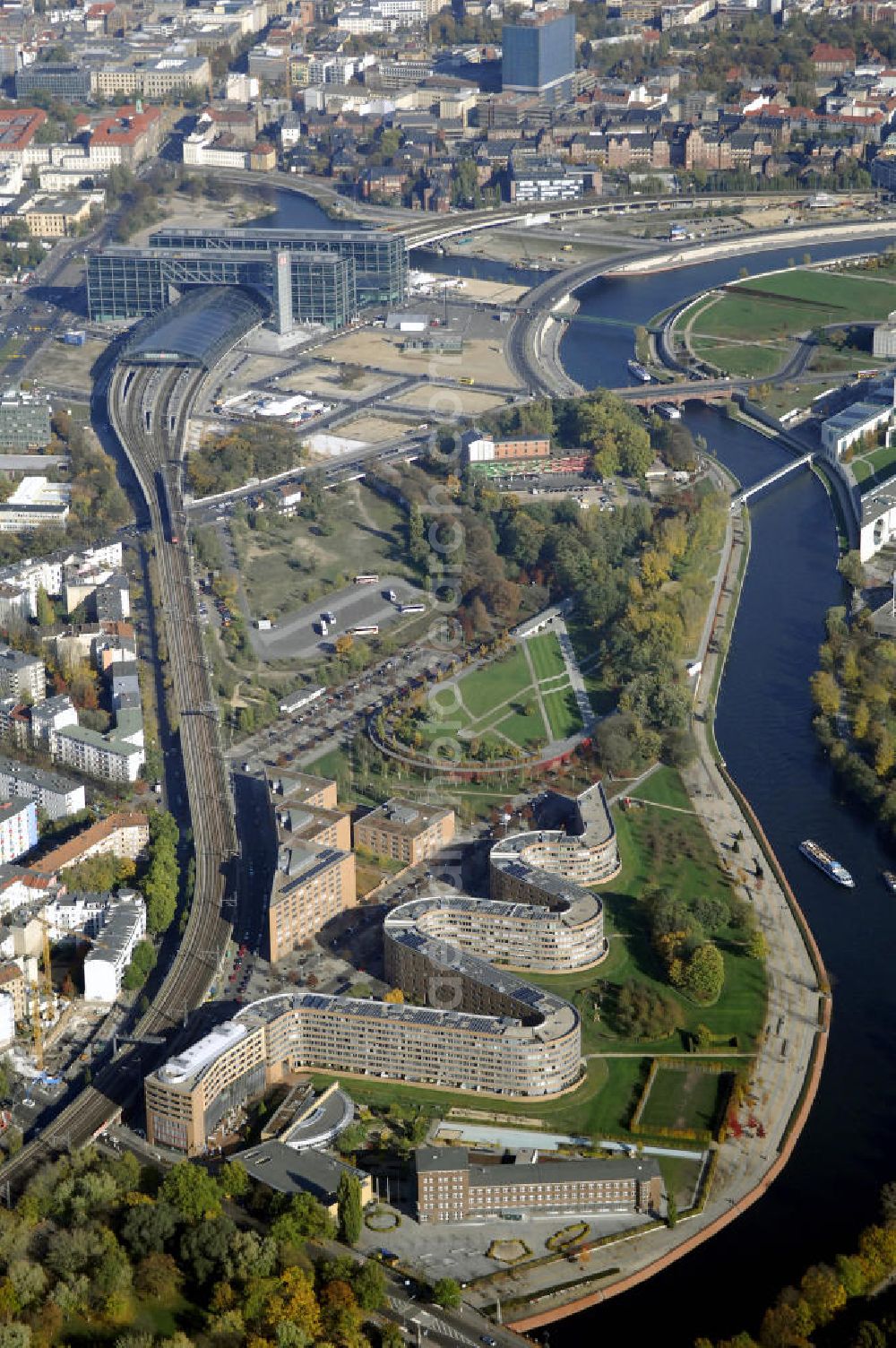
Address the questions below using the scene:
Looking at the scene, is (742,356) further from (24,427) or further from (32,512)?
(32,512)

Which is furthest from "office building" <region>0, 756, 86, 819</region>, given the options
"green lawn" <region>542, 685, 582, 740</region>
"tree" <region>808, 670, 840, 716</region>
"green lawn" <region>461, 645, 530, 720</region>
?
"tree" <region>808, 670, 840, 716</region>

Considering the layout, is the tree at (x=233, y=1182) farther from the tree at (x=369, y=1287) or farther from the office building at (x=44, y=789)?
the office building at (x=44, y=789)

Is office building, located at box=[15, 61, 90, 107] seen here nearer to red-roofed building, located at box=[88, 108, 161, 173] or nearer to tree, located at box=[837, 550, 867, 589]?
red-roofed building, located at box=[88, 108, 161, 173]

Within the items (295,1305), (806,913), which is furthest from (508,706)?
(295,1305)

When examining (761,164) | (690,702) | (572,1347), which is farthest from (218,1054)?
(761,164)

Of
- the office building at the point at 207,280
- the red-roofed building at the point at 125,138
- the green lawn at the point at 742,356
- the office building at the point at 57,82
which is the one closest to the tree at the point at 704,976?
the green lawn at the point at 742,356

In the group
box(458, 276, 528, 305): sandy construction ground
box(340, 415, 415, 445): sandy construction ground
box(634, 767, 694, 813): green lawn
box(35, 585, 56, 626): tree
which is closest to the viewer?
box(634, 767, 694, 813): green lawn

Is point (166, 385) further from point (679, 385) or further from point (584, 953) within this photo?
point (584, 953)
